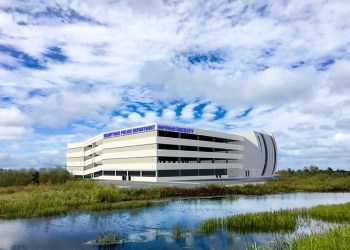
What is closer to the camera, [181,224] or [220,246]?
[220,246]

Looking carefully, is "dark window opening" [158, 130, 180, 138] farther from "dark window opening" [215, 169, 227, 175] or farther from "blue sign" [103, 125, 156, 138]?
"dark window opening" [215, 169, 227, 175]

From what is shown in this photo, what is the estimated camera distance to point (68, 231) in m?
23.0

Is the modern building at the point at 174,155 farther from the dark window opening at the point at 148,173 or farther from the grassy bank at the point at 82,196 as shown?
the grassy bank at the point at 82,196

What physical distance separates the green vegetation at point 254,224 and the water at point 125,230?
Result: 142cm

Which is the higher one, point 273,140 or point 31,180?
point 273,140

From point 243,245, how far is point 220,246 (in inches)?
49.3

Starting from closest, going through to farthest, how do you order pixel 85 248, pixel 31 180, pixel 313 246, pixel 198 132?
pixel 313 246 < pixel 85 248 < pixel 31 180 < pixel 198 132

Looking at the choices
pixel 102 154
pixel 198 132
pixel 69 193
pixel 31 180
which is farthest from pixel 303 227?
pixel 102 154

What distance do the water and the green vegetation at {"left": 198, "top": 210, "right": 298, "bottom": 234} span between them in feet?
4.67

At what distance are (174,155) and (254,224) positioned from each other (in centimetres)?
5353

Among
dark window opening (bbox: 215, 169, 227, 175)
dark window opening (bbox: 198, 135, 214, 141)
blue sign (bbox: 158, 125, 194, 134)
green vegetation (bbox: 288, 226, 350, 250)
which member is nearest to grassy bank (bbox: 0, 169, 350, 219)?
green vegetation (bbox: 288, 226, 350, 250)

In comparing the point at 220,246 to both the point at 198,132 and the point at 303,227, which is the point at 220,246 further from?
the point at 198,132

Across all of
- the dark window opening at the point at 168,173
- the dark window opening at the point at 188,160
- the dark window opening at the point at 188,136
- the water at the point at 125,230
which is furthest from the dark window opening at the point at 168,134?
the water at the point at 125,230

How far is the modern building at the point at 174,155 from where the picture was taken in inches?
2938
